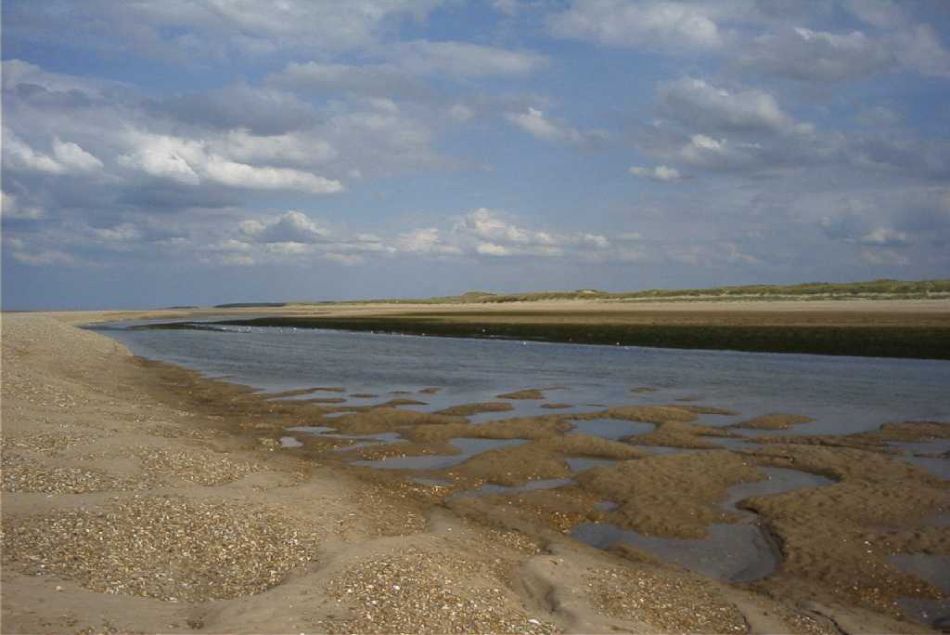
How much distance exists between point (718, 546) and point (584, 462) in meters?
6.33

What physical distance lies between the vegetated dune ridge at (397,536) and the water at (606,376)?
4981 millimetres

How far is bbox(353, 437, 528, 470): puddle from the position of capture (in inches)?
743

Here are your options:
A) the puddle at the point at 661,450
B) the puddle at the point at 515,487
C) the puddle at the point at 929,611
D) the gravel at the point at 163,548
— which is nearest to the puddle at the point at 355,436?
the puddle at the point at 515,487

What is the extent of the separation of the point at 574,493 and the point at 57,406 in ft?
51.5

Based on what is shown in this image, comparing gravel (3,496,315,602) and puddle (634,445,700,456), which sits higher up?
gravel (3,496,315,602)

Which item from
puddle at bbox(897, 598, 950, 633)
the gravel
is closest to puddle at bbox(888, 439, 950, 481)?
puddle at bbox(897, 598, 950, 633)

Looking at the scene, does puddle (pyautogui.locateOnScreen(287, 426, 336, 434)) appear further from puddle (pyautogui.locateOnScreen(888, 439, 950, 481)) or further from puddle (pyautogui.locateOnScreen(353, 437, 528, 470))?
puddle (pyautogui.locateOnScreen(888, 439, 950, 481))

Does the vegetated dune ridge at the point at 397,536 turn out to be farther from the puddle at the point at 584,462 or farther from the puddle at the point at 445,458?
the puddle at the point at 445,458

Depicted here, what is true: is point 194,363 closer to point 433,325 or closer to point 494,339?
point 494,339

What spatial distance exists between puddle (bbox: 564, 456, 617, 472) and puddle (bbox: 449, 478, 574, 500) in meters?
1.19

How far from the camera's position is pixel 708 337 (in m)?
54.8

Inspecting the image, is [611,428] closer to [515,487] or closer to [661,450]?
[661,450]

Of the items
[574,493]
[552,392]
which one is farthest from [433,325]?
[574,493]

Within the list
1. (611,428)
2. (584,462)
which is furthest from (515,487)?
(611,428)
